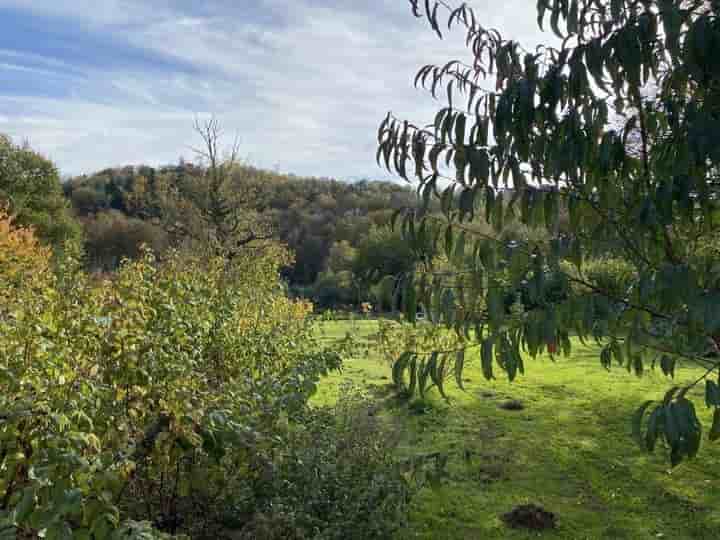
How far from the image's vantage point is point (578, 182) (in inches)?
77.4

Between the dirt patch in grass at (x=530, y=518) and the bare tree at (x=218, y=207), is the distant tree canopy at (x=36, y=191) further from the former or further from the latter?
the dirt patch in grass at (x=530, y=518)

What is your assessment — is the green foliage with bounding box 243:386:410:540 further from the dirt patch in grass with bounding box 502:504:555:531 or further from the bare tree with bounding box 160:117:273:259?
the bare tree with bounding box 160:117:273:259

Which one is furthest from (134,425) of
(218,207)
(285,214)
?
(285,214)

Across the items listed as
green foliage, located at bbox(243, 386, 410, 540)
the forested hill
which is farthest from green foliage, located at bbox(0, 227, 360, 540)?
the forested hill

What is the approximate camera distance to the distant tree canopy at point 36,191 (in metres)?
30.2

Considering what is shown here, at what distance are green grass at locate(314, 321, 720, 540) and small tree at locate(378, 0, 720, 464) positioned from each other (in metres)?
0.94

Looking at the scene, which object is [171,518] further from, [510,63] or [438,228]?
[510,63]

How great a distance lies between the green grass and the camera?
4.25m

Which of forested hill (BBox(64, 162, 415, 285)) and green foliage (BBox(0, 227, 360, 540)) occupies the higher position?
forested hill (BBox(64, 162, 415, 285))

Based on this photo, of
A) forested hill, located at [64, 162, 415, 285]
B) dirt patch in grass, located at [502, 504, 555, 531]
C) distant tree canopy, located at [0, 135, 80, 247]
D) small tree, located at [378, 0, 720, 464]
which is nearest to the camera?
small tree, located at [378, 0, 720, 464]

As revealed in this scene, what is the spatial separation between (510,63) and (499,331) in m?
1.03

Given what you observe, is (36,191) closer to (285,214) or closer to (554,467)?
(285,214)

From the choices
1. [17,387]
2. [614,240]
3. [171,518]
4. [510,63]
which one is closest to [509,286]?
[614,240]

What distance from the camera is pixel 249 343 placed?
532 centimetres
